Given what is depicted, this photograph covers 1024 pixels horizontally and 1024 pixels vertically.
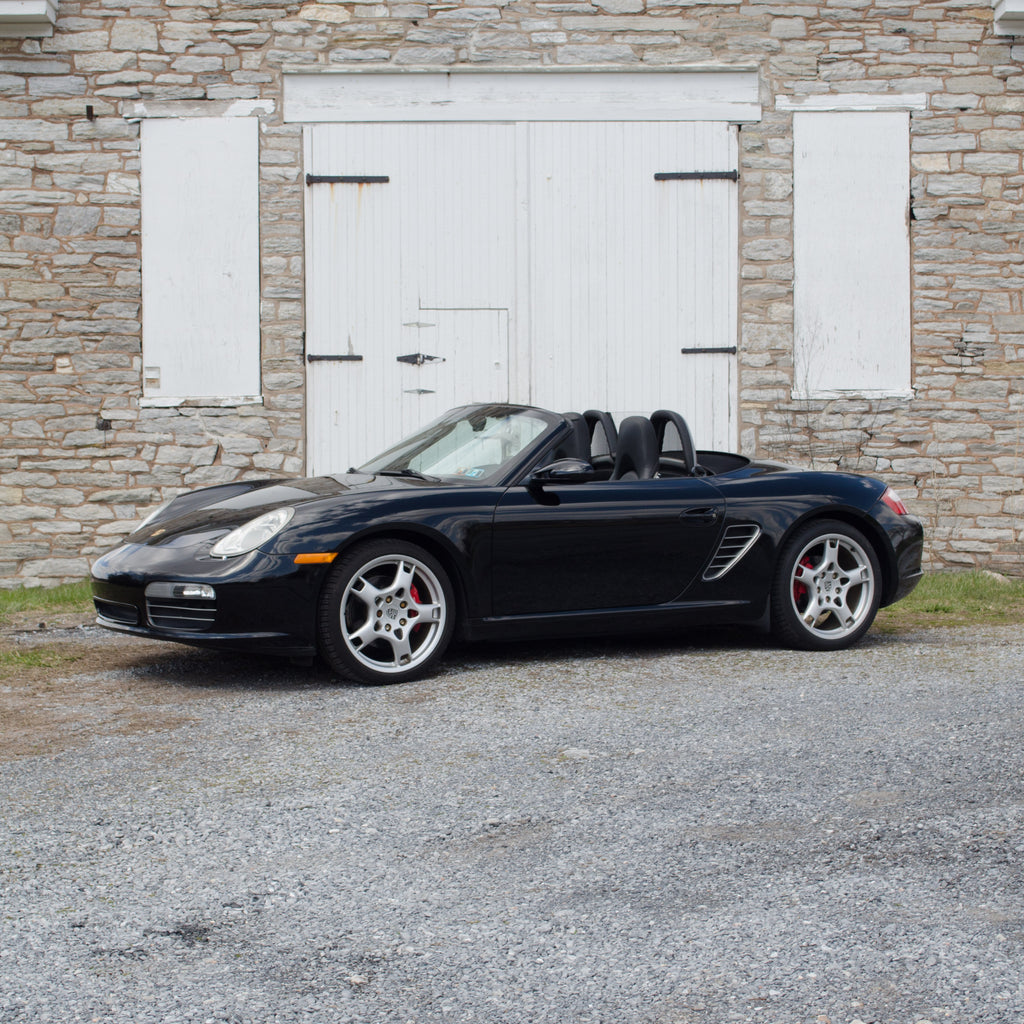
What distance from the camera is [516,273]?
36.3 ft

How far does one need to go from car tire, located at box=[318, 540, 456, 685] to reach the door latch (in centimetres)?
519

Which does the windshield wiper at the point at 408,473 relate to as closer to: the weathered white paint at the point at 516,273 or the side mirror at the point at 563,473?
the side mirror at the point at 563,473

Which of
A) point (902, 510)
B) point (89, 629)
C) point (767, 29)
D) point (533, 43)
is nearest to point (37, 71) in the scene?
point (533, 43)

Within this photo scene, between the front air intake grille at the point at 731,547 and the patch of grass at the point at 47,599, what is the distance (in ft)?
14.6

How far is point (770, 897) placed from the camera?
125 inches

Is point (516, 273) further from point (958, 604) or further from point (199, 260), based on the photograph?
point (958, 604)

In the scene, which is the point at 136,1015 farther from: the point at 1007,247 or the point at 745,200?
the point at 1007,247

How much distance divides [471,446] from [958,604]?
408 cm

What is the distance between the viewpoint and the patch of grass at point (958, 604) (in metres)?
8.21

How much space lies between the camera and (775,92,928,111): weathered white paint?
11.1 m

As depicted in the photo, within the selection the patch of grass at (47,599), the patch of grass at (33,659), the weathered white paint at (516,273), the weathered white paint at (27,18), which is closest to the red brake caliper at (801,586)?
the patch of grass at (33,659)

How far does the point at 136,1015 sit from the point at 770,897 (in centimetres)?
147

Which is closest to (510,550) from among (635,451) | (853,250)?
(635,451)

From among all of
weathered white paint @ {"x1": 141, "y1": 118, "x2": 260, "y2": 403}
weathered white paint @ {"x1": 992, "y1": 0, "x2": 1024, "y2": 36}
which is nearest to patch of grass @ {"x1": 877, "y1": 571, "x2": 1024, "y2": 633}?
weathered white paint @ {"x1": 992, "y1": 0, "x2": 1024, "y2": 36}
